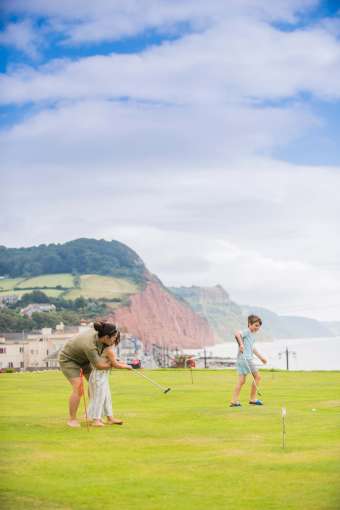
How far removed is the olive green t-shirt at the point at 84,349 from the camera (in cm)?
1576

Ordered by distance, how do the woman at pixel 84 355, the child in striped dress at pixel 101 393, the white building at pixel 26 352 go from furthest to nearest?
1. the white building at pixel 26 352
2. the child in striped dress at pixel 101 393
3. the woman at pixel 84 355

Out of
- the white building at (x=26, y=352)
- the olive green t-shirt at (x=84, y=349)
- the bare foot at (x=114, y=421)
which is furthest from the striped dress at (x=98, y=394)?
the white building at (x=26, y=352)

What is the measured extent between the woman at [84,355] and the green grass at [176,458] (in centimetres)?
64

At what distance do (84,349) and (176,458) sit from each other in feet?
15.5

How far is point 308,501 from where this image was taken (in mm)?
8688

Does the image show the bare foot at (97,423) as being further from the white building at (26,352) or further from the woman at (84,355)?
the white building at (26,352)

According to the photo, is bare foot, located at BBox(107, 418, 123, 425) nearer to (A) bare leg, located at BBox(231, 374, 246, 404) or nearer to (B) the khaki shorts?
(B) the khaki shorts

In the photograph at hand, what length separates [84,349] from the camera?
52.0 feet

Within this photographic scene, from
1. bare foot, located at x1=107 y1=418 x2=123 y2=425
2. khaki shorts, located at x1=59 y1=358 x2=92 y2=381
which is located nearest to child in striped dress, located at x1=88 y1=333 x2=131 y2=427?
bare foot, located at x1=107 y1=418 x2=123 y2=425

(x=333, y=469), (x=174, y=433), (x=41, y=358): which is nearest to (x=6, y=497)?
(x=333, y=469)

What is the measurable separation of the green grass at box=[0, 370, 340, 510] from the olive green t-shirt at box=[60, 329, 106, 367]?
1.22 m

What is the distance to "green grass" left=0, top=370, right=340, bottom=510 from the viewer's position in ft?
29.1

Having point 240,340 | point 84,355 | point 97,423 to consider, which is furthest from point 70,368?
point 240,340

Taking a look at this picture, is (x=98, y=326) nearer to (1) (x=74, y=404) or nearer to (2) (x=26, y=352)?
(1) (x=74, y=404)
